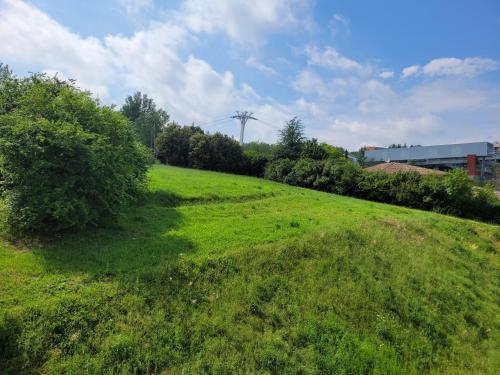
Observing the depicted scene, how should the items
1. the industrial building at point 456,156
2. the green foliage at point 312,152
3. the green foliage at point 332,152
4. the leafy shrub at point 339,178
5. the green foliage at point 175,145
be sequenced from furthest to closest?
the industrial building at point 456,156 → the green foliage at point 175,145 → the green foliage at point 332,152 → the green foliage at point 312,152 → the leafy shrub at point 339,178

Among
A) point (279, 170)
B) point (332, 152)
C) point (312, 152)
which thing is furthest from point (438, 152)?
point (279, 170)

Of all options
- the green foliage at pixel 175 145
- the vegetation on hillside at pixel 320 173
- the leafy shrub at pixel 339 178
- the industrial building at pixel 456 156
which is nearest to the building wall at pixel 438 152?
the industrial building at pixel 456 156

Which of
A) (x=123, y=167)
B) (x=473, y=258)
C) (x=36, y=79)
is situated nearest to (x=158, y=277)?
(x=123, y=167)

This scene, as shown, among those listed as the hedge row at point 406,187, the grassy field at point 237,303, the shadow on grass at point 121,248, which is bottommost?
the grassy field at point 237,303

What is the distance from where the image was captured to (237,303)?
5613 mm

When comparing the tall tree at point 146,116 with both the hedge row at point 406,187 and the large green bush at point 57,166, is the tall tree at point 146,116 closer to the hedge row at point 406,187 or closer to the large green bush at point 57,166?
the hedge row at point 406,187

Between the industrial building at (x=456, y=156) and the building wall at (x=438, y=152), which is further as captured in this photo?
the building wall at (x=438, y=152)

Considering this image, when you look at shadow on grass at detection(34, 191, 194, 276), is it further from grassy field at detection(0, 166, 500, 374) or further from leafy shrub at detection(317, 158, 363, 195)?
leafy shrub at detection(317, 158, 363, 195)

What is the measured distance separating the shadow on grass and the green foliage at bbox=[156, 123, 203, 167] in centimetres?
3355

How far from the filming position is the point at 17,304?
448 centimetres

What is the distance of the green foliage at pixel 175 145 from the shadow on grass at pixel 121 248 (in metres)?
33.5

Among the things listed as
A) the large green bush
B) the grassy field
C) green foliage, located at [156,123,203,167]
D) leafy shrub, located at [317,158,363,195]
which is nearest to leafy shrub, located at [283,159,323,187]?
leafy shrub, located at [317,158,363,195]

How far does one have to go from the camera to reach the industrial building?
66.2 m

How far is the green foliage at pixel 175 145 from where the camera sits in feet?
138
